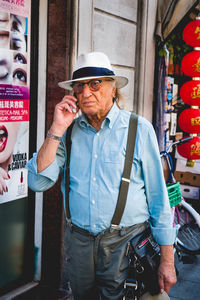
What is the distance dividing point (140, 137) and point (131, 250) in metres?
0.73

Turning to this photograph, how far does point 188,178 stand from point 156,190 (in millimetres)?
4883

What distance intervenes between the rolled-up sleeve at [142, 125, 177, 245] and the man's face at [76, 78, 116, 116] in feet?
1.11

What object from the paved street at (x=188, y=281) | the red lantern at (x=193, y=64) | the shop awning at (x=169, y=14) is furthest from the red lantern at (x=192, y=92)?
the paved street at (x=188, y=281)

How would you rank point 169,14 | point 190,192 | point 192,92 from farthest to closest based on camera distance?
point 190,192, point 192,92, point 169,14

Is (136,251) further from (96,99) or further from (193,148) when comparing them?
(193,148)

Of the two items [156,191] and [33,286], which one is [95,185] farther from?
[33,286]

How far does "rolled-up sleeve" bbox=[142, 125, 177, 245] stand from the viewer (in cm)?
218

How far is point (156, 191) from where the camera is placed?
2215mm

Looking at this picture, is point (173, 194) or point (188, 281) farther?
point (188, 281)

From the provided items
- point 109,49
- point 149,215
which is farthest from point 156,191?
point 109,49

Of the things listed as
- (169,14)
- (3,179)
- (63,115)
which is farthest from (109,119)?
(169,14)

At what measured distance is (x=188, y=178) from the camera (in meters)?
6.88

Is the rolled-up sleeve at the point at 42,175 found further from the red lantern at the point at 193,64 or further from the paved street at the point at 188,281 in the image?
the red lantern at the point at 193,64

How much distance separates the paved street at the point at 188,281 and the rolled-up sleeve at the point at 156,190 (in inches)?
79.5
